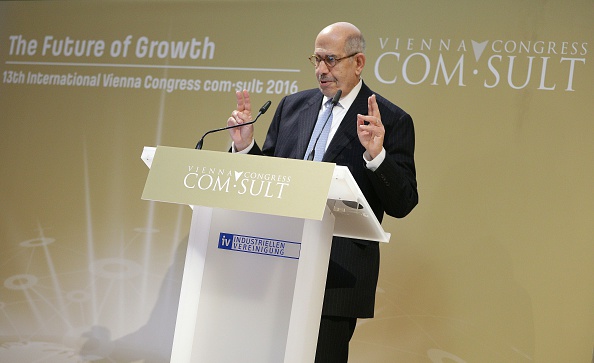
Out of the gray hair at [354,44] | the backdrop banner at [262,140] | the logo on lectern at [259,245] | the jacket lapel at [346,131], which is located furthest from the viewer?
the backdrop banner at [262,140]

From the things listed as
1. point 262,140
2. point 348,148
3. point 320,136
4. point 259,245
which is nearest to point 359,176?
point 348,148

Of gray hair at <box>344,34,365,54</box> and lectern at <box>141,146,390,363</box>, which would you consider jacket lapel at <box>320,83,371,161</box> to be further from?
lectern at <box>141,146,390,363</box>

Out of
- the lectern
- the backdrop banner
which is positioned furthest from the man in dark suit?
the backdrop banner

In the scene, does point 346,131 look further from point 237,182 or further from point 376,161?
point 237,182

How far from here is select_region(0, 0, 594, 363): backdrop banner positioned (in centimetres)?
359

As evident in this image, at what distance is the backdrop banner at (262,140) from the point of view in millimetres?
3588

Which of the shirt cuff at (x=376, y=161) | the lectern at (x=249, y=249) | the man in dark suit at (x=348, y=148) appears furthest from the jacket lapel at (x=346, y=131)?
the lectern at (x=249, y=249)

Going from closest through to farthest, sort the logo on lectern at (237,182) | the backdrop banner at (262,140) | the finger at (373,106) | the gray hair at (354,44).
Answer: the logo on lectern at (237,182) → the finger at (373,106) → the gray hair at (354,44) → the backdrop banner at (262,140)

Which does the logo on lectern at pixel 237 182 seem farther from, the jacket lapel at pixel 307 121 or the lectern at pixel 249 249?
the jacket lapel at pixel 307 121

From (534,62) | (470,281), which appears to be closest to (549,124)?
(534,62)

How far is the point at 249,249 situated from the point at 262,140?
81.1 inches

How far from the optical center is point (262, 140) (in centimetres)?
417

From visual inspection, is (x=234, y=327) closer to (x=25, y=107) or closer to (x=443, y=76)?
(x=443, y=76)

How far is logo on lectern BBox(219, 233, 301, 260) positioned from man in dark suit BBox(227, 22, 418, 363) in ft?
1.31
